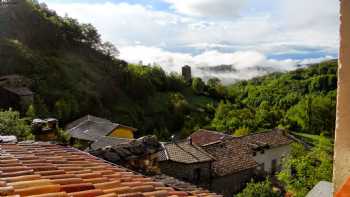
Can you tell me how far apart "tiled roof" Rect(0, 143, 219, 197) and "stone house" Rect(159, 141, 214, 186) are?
635 inches

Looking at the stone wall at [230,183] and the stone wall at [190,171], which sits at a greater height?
the stone wall at [190,171]

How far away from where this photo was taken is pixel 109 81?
5012 cm

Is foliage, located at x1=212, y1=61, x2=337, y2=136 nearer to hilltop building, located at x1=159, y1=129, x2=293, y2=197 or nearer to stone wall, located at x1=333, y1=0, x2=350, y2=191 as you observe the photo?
hilltop building, located at x1=159, y1=129, x2=293, y2=197

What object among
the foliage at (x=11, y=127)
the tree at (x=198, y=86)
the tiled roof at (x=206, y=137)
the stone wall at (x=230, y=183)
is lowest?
the stone wall at (x=230, y=183)

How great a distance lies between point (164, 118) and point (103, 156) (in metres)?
43.6

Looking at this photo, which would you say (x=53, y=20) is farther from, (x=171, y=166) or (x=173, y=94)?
(x=171, y=166)

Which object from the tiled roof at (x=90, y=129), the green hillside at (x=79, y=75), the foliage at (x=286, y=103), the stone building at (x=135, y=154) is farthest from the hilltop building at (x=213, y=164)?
the foliage at (x=286, y=103)

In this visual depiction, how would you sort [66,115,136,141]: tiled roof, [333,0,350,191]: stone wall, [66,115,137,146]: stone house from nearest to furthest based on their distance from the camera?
[333,0,350,191]: stone wall, [66,115,137,146]: stone house, [66,115,136,141]: tiled roof

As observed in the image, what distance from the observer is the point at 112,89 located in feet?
162

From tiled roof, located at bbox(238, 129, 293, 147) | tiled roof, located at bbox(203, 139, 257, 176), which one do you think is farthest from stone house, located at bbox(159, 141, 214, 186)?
tiled roof, located at bbox(238, 129, 293, 147)

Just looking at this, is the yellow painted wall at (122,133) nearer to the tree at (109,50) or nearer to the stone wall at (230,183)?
the stone wall at (230,183)

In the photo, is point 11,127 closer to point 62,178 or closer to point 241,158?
point 62,178

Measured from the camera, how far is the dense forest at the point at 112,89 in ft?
132

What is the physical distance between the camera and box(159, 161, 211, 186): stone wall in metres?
21.0
